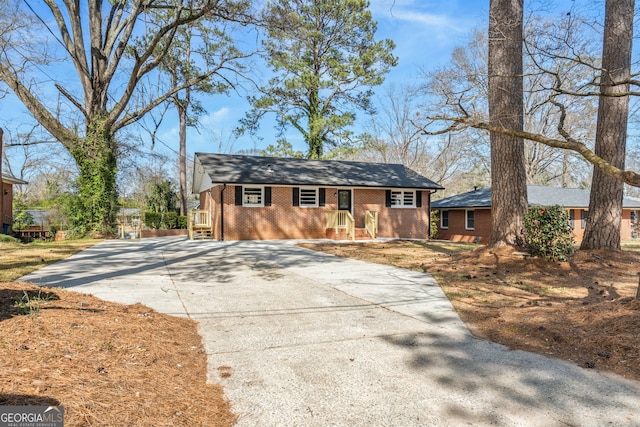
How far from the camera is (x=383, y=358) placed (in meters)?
3.56

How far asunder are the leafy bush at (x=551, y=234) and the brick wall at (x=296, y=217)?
39.0ft

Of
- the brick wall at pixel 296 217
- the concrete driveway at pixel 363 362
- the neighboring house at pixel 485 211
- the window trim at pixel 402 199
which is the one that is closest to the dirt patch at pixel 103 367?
the concrete driveway at pixel 363 362

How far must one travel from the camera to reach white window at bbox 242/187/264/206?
58.6 ft

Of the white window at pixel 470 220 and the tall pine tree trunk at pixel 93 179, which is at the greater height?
the tall pine tree trunk at pixel 93 179

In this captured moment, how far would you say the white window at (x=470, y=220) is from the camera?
2562cm

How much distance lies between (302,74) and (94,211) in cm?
1536

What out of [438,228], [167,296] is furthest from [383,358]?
[438,228]

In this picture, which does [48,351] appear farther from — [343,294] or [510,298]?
[510,298]

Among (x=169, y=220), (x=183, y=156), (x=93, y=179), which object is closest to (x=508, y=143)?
(x=93, y=179)

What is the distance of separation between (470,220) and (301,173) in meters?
13.3

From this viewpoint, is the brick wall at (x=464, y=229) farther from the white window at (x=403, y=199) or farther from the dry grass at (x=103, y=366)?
the dry grass at (x=103, y=366)

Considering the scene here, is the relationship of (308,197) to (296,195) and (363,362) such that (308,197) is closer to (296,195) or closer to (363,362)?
(296,195)

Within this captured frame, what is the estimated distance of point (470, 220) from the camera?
26.1 meters

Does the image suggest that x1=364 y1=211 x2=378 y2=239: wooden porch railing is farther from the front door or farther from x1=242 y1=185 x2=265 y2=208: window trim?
x1=242 y1=185 x2=265 y2=208: window trim
